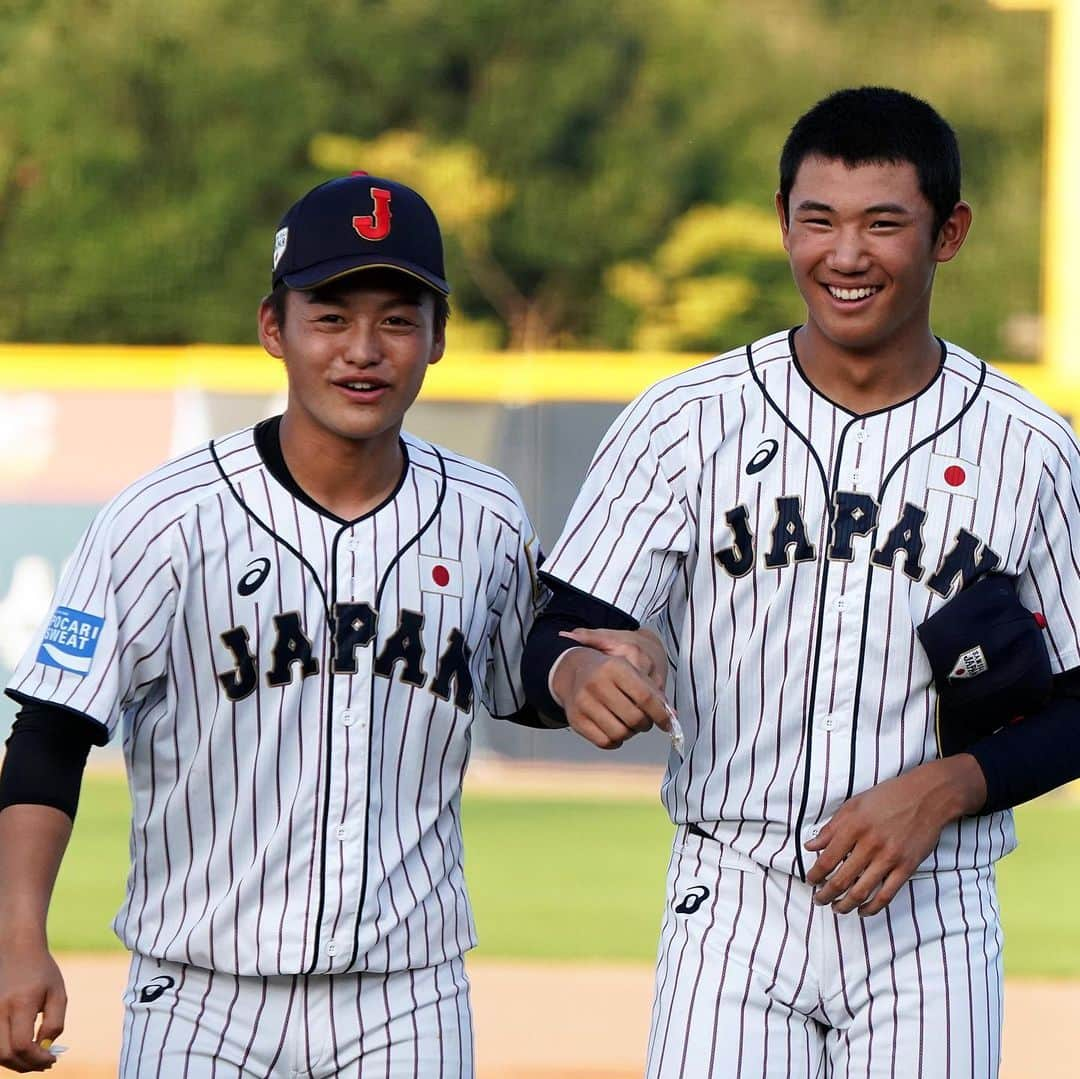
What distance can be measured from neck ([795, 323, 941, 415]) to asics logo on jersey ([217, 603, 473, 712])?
0.68 metres

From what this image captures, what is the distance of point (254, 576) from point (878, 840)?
99 cm

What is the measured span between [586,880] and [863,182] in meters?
6.03

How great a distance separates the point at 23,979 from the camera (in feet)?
8.93

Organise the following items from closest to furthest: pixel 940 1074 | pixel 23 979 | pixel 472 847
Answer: pixel 23 979, pixel 940 1074, pixel 472 847

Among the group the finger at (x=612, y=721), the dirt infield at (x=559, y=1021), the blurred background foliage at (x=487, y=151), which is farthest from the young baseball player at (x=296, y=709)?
the blurred background foliage at (x=487, y=151)

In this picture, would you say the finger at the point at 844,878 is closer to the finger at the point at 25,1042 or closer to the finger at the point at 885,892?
the finger at the point at 885,892

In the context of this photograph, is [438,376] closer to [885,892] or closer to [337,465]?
[337,465]

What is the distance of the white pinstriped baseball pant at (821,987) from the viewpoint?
2.93m

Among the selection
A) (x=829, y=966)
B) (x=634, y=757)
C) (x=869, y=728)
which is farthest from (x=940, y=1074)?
(x=634, y=757)

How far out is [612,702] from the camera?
276 centimetres

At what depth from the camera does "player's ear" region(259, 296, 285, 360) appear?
126 inches

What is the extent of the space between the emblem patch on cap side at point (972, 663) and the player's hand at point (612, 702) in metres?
0.46

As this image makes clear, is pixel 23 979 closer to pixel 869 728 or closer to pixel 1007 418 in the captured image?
pixel 869 728

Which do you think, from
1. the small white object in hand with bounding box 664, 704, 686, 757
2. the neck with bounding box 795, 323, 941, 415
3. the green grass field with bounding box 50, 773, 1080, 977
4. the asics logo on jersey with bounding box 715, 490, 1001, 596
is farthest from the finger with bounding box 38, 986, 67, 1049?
the green grass field with bounding box 50, 773, 1080, 977
